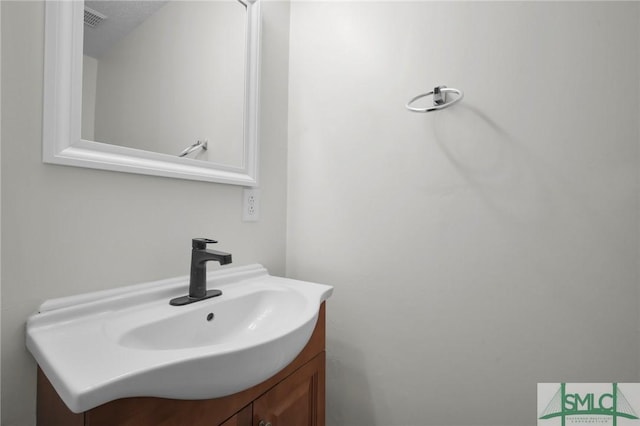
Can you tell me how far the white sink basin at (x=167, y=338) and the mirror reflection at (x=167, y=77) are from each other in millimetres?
408

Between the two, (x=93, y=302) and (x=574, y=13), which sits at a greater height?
(x=574, y=13)

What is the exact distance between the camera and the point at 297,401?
0.78m

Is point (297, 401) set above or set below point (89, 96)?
below

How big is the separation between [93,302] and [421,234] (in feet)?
3.13

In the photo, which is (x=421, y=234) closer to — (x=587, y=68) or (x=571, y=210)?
(x=571, y=210)

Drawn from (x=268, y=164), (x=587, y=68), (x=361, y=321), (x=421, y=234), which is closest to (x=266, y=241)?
(x=268, y=164)

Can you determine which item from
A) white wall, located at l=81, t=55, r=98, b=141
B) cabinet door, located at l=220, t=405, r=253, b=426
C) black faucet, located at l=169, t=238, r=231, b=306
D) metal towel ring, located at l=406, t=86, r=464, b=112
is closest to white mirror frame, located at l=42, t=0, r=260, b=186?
white wall, located at l=81, t=55, r=98, b=141

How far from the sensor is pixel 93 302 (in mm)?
654

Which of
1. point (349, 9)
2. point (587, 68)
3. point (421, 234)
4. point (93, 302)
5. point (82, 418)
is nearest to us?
point (82, 418)

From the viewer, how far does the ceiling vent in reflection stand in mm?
684

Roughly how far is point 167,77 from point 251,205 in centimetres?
48

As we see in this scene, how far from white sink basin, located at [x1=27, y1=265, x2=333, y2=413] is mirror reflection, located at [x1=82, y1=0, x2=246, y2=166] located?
0.41 m

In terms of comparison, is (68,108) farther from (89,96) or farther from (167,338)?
(167,338)

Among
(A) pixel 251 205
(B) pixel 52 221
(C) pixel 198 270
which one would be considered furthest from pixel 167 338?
(A) pixel 251 205
